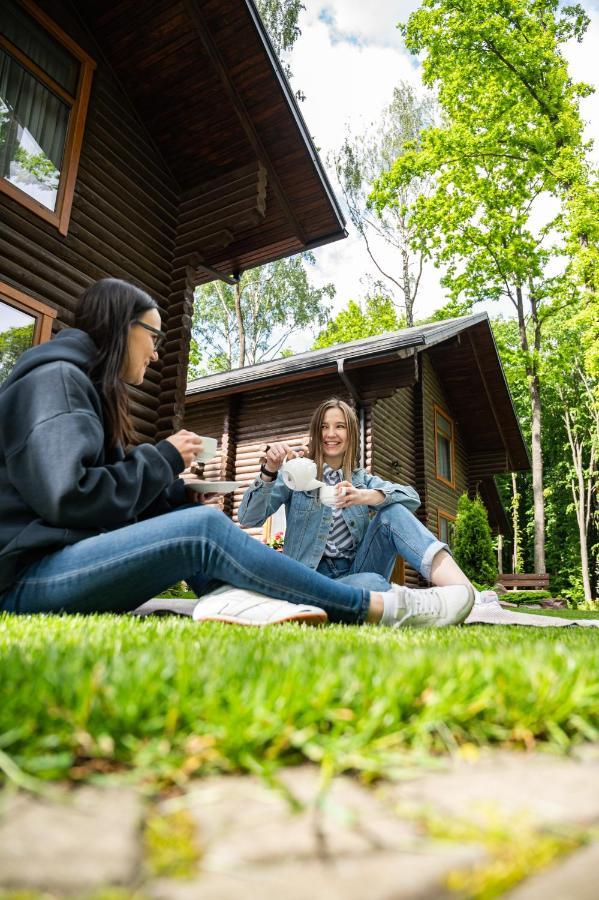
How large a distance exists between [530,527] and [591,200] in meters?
16.0

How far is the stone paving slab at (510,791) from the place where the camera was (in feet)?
2.31

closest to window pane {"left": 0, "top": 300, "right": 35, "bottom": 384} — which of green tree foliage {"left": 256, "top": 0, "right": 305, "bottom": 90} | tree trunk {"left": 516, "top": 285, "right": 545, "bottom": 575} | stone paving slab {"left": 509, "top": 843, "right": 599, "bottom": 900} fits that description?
stone paving slab {"left": 509, "top": 843, "right": 599, "bottom": 900}

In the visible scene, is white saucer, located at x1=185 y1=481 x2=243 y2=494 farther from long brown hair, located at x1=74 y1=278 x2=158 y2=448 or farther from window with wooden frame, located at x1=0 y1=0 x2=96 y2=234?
window with wooden frame, located at x1=0 y1=0 x2=96 y2=234

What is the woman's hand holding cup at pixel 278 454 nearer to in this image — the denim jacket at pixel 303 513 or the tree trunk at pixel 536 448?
the denim jacket at pixel 303 513

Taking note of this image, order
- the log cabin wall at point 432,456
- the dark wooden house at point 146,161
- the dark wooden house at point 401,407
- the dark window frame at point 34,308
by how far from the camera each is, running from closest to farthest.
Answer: the dark window frame at point 34,308 < the dark wooden house at point 146,161 < the dark wooden house at point 401,407 < the log cabin wall at point 432,456

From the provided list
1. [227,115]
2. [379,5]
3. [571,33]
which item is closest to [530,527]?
[571,33]

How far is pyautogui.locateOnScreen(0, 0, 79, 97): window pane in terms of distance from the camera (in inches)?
222

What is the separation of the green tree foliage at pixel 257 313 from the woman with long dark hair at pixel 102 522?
22779mm

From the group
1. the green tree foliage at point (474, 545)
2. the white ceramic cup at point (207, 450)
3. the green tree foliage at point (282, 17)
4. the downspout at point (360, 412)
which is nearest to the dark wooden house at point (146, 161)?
the downspout at point (360, 412)

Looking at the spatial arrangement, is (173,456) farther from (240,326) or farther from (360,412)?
(240,326)

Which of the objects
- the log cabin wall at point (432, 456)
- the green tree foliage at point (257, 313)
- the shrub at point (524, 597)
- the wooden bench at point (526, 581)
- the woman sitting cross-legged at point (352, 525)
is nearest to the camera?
the woman sitting cross-legged at point (352, 525)

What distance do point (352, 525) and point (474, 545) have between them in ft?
35.2

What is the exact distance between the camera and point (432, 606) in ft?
9.64

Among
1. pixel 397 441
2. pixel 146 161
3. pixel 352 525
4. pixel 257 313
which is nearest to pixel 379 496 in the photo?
pixel 352 525
